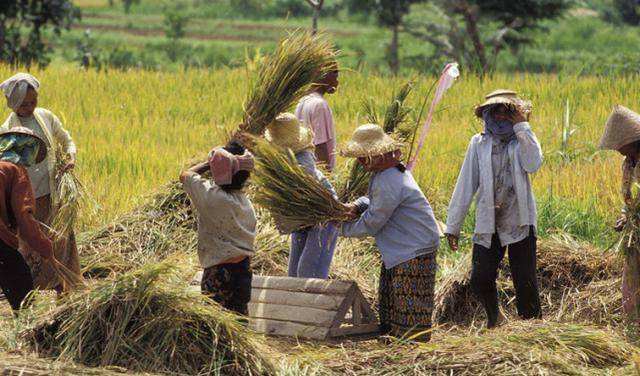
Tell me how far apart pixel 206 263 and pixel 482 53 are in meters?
16.2

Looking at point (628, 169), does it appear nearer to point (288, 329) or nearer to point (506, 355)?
point (506, 355)

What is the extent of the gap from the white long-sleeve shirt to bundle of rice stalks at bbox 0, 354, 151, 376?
2080 millimetres

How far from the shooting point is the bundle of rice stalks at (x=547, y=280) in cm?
698

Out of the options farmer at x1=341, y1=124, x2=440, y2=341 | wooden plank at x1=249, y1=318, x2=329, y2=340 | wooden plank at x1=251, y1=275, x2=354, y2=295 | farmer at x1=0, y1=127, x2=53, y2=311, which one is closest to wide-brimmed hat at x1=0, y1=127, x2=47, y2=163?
farmer at x1=0, y1=127, x2=53, y2=311

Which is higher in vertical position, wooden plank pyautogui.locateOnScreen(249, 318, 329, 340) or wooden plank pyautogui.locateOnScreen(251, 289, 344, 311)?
wooden plank pyautogui.locateOnScreen(251, 289, 344, 311)

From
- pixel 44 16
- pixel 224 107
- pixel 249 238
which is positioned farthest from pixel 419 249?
pixel 44 16

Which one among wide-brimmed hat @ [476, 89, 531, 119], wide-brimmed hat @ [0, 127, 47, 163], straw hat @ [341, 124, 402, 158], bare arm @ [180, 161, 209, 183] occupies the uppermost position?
wide-brimmed hat @ [476, 89, 531, 119]

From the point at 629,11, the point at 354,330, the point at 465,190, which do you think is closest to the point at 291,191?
the point at 354,330

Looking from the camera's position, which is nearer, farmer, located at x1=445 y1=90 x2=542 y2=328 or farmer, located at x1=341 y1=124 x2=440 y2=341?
farmer, located at x1=341 y1=124 x2=440 y2=341

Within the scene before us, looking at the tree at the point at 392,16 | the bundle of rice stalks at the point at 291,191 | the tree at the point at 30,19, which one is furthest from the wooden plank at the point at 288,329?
the tree at the point at 392,16

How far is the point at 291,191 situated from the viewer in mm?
5930

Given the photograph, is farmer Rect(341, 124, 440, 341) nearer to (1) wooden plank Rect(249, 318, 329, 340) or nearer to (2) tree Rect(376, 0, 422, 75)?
(1) wooden plank Rect(249, 318, 329, 340)

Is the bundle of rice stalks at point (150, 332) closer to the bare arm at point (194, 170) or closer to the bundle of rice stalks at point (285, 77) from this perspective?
the bare arm at point (194, 170)

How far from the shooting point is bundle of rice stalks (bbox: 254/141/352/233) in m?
5.91
